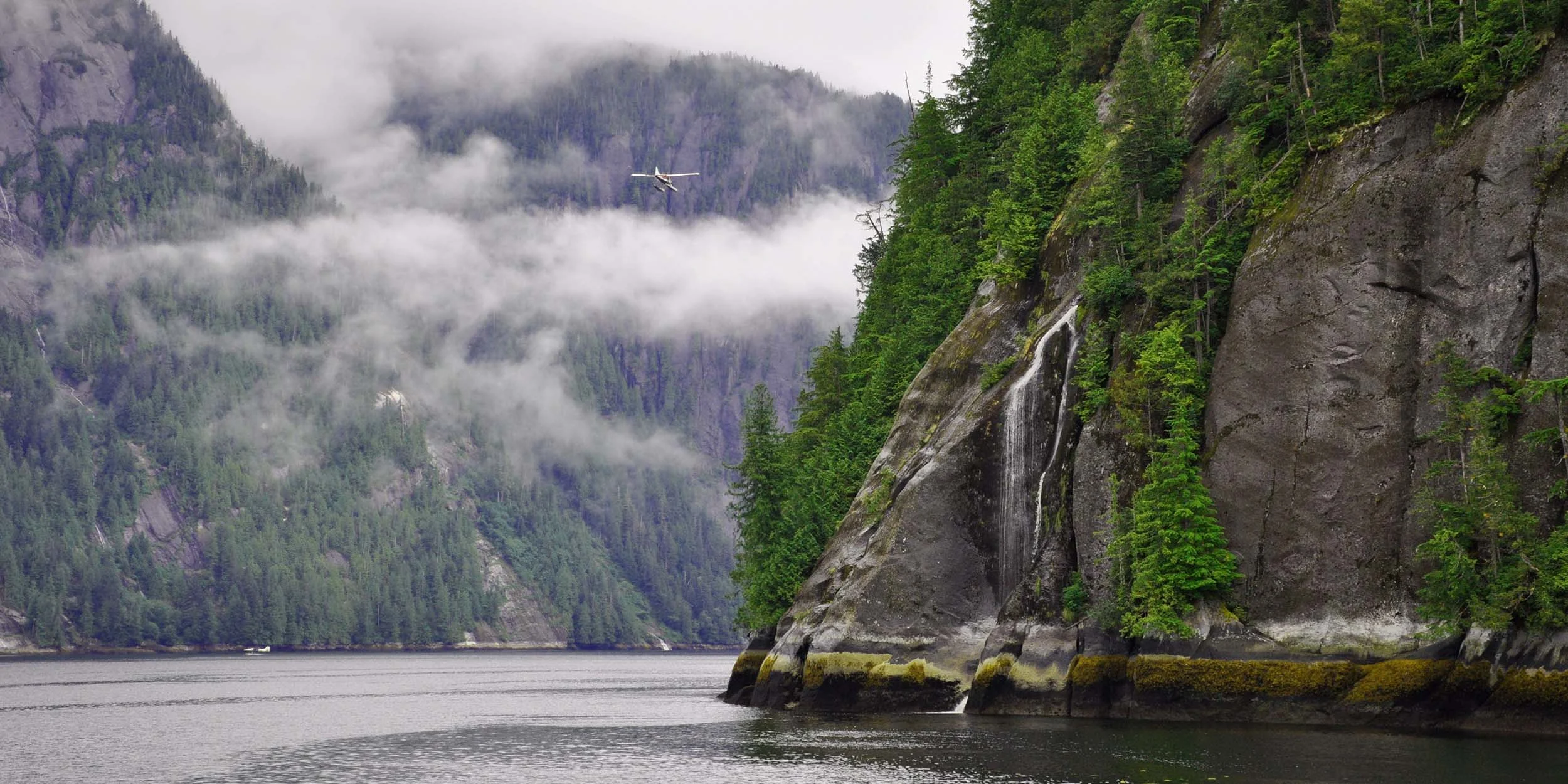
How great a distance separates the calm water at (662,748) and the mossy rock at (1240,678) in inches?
78.2

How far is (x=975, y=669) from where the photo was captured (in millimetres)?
64188

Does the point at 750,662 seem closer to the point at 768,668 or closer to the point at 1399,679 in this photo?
the point at 768,668

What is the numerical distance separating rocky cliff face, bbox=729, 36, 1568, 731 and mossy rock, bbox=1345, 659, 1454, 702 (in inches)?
2.6

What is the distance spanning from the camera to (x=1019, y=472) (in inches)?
2611

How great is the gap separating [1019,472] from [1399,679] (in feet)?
68.0

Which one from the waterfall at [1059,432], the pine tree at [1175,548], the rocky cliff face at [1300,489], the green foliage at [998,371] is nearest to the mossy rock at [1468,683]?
the rocky cliff face at [1300,489]

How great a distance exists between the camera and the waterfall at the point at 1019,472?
2586 inches

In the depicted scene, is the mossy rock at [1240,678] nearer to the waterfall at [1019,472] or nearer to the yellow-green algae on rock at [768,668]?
the waterfall at [1019,472]

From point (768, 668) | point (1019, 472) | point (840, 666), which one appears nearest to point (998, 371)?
point (1019, 472)

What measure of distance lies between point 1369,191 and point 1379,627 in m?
17.3

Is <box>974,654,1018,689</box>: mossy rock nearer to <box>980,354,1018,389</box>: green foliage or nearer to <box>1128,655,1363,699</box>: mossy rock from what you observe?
<box>1128,655,1363,699</box>: mossy rock

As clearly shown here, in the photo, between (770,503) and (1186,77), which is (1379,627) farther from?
(770,503)

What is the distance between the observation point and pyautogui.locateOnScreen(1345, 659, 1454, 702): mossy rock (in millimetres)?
49156

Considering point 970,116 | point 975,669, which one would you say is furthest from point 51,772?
point 970,116
